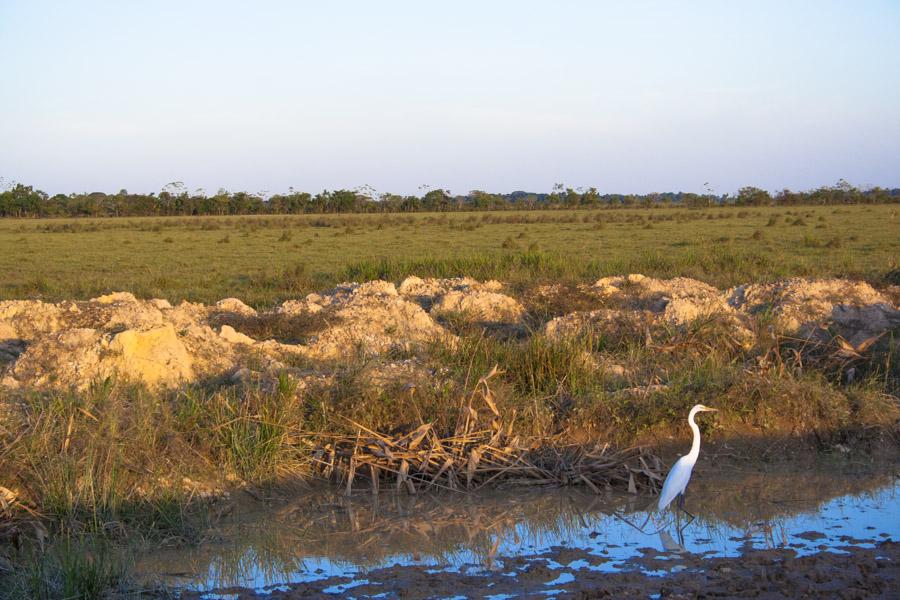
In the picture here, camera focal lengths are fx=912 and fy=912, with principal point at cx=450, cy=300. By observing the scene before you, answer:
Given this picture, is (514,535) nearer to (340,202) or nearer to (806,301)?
(806,301)

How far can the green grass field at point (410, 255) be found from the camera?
1512 cm

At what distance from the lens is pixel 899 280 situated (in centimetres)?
1334

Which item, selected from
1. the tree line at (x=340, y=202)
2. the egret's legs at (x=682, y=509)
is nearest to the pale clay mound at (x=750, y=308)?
the egret's legs at (x=682, y=509)

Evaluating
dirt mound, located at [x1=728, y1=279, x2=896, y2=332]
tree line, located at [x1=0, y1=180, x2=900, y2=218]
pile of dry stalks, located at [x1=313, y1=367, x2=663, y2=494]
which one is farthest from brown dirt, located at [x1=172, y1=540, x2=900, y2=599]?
tree line, located at [x1=0, y1=180, x2=900, y2=218]

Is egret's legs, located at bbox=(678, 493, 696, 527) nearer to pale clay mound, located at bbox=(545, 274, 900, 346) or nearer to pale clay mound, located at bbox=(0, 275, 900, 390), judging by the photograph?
pale clay mound, located at bbox=(0, 275, 900, 390)

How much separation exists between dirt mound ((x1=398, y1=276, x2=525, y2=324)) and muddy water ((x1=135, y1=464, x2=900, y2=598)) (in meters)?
4.70

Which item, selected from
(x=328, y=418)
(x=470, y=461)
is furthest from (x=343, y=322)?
(x=470, y=461)

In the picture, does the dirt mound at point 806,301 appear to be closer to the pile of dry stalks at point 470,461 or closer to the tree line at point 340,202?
the pile of dry stalks at point 470,461

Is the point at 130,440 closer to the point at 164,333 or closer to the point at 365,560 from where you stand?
the point at 365,560

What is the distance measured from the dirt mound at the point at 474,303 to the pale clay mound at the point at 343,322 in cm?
2

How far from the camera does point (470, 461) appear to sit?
6.18m

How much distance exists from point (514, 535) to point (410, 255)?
18773 mm

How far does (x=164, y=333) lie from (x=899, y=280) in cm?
1053

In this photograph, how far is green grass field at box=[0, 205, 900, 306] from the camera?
1512 cm
